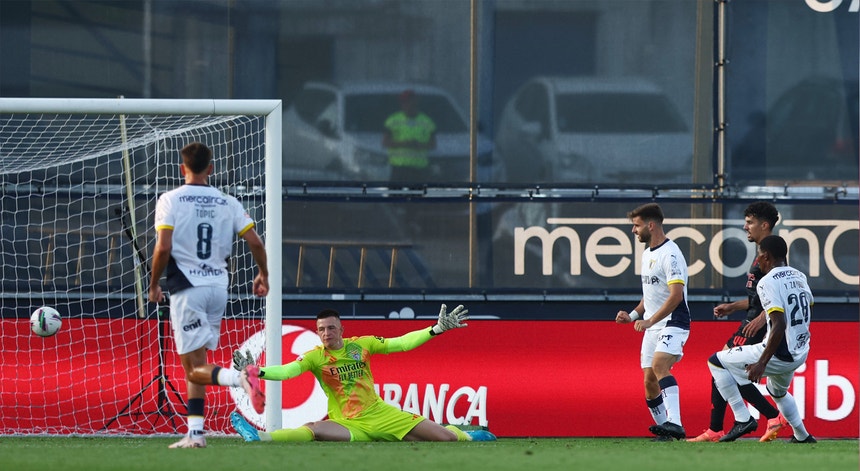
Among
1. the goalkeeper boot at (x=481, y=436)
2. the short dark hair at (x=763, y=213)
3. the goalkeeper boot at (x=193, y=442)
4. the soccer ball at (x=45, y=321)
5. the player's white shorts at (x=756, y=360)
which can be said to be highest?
the short dark hair at (x=763, y=213)

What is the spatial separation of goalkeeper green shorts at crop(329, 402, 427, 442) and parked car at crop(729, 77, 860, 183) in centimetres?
323

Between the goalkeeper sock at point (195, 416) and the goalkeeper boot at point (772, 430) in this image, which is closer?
the goalkeeper sock at point (195, 416)

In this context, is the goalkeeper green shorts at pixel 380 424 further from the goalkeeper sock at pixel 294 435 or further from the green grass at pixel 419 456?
Answer: the green grass at pixel 419 456

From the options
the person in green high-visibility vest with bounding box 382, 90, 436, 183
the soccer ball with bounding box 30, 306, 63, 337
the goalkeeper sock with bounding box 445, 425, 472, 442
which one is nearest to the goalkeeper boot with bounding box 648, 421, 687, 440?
the goalkeeper sock with bounding box 445, 425, 472, 442

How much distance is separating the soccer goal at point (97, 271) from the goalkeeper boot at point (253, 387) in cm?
304

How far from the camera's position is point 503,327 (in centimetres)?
1055

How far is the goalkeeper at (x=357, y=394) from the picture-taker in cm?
907

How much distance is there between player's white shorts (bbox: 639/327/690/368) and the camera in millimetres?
9500

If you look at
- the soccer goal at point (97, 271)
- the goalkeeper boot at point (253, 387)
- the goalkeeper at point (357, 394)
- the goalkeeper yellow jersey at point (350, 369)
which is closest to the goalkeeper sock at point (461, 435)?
the goalkeeper at point (357, 394)

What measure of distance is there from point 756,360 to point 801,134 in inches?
90.1

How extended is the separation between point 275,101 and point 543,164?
7.09ft

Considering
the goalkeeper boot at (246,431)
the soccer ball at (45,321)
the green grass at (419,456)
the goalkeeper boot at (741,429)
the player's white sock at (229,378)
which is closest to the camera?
the green grass at (419,456)

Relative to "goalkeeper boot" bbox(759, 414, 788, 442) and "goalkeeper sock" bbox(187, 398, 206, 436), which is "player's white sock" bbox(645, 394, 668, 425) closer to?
"goalkeeper boot" bbox(759, 414, 788, 442)

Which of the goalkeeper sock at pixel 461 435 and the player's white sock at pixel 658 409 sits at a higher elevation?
the player's white sock at pixel 658 409
